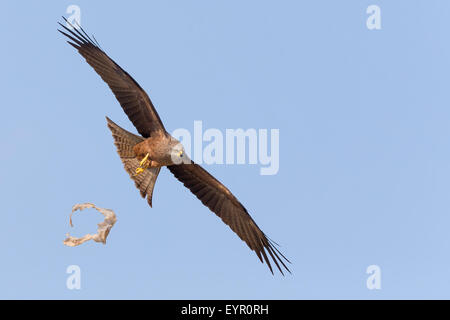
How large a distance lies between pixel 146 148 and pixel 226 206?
2.08 meters

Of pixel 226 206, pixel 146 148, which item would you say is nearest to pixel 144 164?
pixel 146 148

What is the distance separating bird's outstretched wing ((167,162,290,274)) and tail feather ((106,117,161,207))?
570 mm

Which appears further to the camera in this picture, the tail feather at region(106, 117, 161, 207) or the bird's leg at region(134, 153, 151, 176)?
the tail feather at region(106, 117, 161, 207)

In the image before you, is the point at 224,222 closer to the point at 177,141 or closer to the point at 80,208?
the point at 177,141

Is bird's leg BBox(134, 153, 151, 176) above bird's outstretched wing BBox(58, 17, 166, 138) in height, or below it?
below

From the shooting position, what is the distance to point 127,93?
32.1 feet

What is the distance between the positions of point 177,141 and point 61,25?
289cm

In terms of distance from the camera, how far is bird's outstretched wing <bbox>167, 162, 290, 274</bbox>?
417 inches

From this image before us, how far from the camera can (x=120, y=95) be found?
9781mm

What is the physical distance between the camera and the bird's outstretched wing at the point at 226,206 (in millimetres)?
10586

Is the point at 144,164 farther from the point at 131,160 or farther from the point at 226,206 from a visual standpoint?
the point at 226,206

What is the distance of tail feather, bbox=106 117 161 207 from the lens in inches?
385

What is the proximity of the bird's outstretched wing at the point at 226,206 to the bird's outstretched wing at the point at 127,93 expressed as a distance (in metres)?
1.14

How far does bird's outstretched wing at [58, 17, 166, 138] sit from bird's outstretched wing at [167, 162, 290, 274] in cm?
114
